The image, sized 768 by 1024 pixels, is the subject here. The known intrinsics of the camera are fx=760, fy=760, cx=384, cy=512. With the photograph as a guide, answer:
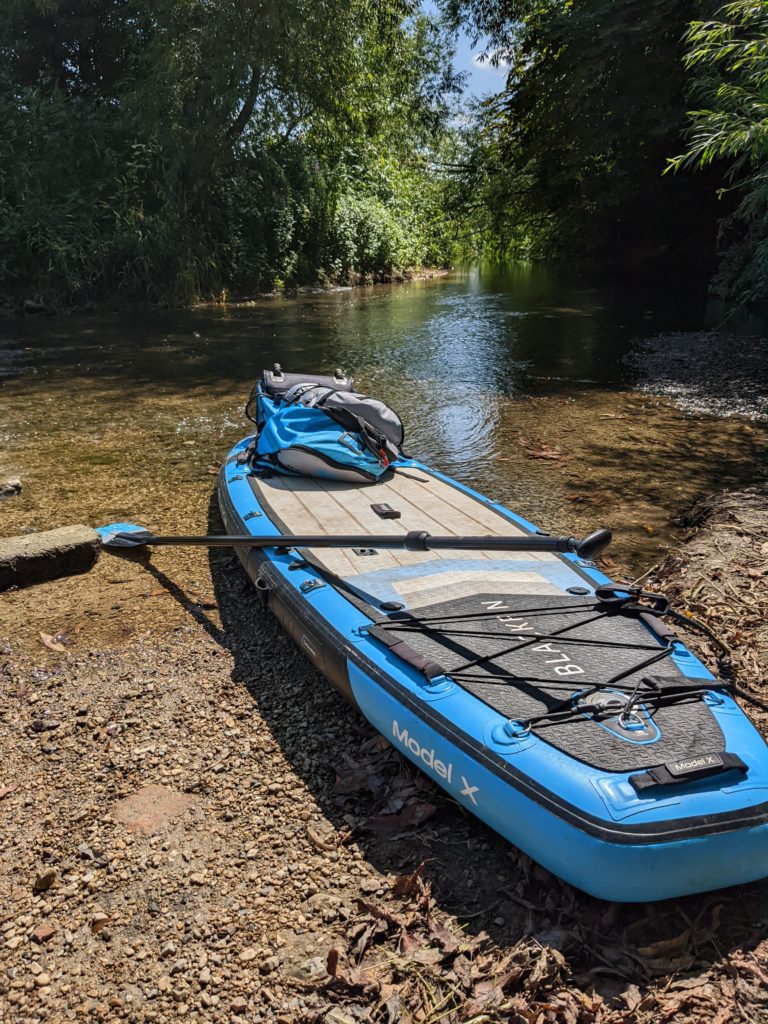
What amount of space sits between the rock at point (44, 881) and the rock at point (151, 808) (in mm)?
262

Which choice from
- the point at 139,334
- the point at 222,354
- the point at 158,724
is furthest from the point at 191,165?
the point at 158,724

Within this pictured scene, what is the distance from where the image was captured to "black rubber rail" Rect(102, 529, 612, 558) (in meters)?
2.80

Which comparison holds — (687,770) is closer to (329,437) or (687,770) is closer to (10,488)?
(329,437)

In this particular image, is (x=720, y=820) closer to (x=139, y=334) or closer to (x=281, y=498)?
(x=281, y=498)

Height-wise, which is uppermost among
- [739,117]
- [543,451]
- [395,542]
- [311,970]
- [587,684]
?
[739,117]

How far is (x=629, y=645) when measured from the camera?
2.72 meters

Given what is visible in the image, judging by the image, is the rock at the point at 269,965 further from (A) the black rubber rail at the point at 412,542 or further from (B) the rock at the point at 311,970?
(A) the black rubber rail at the point at 412,542

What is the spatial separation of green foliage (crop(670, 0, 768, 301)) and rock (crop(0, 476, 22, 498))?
19.6 feet

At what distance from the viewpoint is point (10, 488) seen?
5375 millimetres

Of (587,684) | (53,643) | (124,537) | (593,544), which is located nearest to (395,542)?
(593,544)

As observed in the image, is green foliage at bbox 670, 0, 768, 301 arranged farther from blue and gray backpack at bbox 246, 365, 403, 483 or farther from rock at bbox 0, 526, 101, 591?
rock at bbox 0, 526, 101, 591

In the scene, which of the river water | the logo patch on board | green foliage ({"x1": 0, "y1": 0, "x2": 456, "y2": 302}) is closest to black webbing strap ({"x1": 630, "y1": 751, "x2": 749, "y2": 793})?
the logo patch on board

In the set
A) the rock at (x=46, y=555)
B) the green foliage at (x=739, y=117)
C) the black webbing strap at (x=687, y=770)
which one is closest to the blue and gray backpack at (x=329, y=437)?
the rock at (x=46, y=555)

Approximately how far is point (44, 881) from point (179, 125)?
14.9 metres
